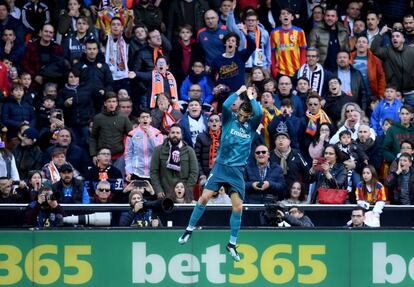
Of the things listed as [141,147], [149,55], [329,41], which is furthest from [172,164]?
[329,41]

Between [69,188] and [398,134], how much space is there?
5.64m

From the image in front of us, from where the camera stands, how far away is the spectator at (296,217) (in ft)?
71.6

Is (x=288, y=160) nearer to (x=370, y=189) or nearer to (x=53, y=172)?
(x=370, y=189)

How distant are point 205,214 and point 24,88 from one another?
16.7 ft

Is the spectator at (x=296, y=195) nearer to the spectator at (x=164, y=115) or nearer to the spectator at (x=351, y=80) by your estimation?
the spectator at (x=164, y=115)

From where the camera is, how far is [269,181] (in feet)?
79.2

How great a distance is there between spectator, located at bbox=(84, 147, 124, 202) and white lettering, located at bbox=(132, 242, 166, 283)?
3337 millimetres

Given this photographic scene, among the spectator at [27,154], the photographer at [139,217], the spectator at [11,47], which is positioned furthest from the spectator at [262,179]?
the spectator at [11,47]

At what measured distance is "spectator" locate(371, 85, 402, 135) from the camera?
Result: 26733 millimetres

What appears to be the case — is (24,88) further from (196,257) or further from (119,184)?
(196,257)

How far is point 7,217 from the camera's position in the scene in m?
22.8

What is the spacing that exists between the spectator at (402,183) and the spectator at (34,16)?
7.46 metres

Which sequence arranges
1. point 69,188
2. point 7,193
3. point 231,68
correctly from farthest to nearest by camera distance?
point 231,68 < point 69,188 < point 7,193

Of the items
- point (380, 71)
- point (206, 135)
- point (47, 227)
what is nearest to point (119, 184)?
point (206, 135)
